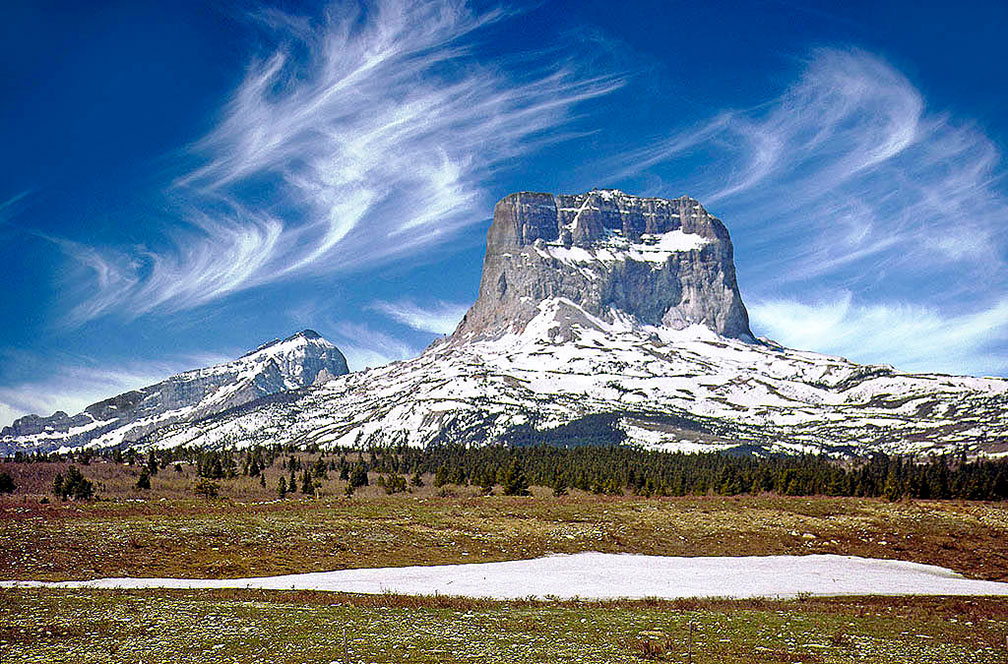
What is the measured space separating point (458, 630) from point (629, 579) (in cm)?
2084

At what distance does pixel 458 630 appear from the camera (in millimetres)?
25688

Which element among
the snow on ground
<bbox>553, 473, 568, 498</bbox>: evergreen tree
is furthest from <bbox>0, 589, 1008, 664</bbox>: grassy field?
<bbox>553, 473, 568, 498</bbox>: evergreen tree

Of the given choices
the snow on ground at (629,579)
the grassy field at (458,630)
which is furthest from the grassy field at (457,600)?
the snow on ground at (629,579)

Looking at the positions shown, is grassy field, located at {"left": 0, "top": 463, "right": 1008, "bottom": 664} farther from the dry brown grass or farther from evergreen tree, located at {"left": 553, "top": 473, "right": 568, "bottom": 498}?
evergreen tree, located at {"left": 553, "top": 473, "right": 568, "bottom": 498}

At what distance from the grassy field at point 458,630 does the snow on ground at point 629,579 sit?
4918 millimetres

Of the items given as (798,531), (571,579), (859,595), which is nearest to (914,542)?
(798,531)

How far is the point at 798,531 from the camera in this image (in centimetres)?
6419

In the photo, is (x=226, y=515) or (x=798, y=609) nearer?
(x=798, y=609)

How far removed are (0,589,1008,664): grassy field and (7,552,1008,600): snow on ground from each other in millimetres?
4918

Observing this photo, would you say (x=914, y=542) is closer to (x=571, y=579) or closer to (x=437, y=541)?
(x=571, y=579)

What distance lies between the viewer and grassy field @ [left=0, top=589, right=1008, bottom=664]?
21703 millimetres

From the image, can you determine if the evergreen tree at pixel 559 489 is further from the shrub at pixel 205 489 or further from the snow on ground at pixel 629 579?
the snow on ground at pixel 629 579

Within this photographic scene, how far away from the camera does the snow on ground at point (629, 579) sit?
38219 mm

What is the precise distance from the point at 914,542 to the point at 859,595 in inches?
1106
